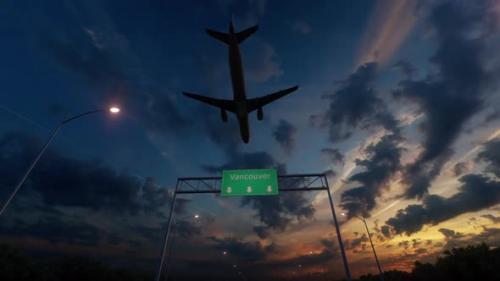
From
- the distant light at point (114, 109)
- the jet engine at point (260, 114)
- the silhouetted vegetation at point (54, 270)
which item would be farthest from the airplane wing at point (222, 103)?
the silhouetted vegetation at point (54, 270)

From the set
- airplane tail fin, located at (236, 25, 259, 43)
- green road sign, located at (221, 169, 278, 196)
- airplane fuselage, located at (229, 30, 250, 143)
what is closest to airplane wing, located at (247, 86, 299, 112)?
airplane fuselage, located at (229, 30, 250, 143)

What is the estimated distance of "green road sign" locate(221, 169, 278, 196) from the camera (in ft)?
74.1

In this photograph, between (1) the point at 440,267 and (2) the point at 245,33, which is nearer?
(2) the point at 245,33

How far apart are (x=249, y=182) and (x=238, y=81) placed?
361 inches

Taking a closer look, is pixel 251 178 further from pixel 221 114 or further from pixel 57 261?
pixel 57 261

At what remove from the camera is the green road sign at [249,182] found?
22.6 m

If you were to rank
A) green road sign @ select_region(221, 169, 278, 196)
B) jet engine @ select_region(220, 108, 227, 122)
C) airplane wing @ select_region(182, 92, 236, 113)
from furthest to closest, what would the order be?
jet engine @ select_region(220, 108, 227, 122)
airplane wing @ select_region(182, 92, 236, 113)
green road sign @ select_region(221, 169, 278, 196)

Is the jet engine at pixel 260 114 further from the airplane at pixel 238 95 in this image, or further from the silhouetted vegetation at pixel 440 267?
the silhouetted vegetation at pixel 440 267

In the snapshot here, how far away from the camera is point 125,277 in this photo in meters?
66.2

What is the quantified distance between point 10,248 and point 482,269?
228ft

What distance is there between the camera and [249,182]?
2289cm

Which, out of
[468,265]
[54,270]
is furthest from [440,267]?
[54,270]

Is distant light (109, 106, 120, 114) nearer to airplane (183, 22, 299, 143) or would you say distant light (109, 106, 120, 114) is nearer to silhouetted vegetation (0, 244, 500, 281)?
airplane (183, 22, 299, 143)

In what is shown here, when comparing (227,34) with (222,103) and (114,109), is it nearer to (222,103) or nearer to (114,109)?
(222,103)
